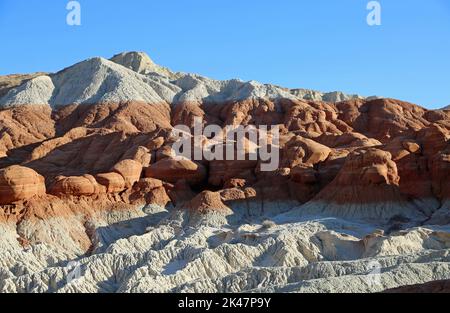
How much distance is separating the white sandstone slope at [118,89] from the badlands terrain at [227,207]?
5.50 metres

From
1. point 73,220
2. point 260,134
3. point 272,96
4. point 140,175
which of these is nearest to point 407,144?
point 260,134

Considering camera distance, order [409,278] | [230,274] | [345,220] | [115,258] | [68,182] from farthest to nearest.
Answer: [68,182] → [345,220] → [115,258] → [230,274] → [409,278]

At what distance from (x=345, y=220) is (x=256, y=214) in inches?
333

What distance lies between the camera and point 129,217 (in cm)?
6159

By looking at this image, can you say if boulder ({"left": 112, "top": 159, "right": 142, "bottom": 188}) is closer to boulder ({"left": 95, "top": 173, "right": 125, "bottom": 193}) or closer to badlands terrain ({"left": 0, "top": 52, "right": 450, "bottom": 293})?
badlands terrain ({"left": 0, "top": 52, "right": 450, "bottom": 293})

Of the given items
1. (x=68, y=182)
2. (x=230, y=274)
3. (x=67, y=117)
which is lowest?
(x=230, y=274)

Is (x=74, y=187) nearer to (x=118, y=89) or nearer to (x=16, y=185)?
(x=16, y=185)

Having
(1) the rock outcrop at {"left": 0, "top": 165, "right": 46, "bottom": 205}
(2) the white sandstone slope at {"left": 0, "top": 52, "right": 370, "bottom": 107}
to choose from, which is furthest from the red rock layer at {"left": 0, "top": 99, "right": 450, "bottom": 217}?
(2) the white sandstone slope at {"left": 0, "top": 52, "right": 370, "bottom": 107}

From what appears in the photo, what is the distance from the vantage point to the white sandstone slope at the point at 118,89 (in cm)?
10462

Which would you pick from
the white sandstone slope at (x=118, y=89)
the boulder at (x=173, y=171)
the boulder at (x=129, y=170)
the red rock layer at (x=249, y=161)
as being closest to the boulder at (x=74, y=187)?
the red rock layer at (x=249, y=161)

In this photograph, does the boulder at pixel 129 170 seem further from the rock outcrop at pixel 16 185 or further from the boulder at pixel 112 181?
the rock outcrop at pixel 16 185

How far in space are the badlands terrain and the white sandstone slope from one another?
18.0 ft

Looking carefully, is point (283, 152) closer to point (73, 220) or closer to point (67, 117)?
point (73, 220)

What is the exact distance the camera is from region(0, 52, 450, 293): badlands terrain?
1655 inches
